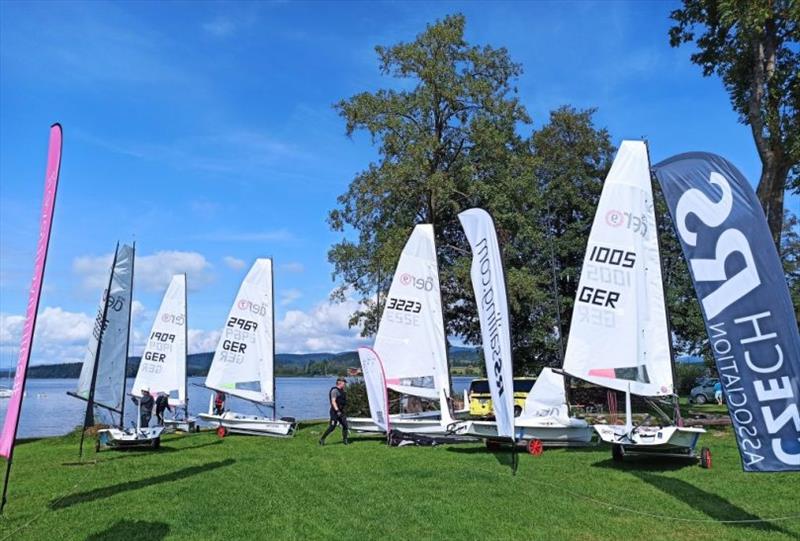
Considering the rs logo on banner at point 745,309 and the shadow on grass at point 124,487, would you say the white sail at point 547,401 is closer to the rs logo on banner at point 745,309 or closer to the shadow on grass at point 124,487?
the shadow on grass at point 124,487

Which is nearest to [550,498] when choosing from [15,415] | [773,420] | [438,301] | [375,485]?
[375,485]

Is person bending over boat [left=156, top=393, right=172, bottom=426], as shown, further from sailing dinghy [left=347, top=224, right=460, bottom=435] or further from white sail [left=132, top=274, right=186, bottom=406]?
sailing dinghy [left=347, top=224, right=460, bottom=435]

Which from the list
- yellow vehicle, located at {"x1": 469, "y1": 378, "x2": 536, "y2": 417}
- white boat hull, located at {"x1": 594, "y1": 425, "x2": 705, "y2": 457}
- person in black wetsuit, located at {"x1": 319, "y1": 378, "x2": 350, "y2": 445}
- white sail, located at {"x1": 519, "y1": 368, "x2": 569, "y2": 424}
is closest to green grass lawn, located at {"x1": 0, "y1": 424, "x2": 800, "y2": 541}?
white boat hull, located at {"x1": 594, "y1": 425, "x2": 705, "y2": 457}

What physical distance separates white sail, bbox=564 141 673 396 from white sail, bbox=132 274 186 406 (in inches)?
626

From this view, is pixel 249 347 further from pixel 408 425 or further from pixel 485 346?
pixel 485 346

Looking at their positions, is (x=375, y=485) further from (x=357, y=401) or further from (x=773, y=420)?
(x=357, y=401)

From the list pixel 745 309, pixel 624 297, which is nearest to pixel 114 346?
pixel 624 297

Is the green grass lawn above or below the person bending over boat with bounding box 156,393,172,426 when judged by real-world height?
below

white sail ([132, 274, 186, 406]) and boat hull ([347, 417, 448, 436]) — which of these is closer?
boat hull ([347, 417, 448, 436])

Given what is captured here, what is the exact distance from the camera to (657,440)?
34.3 feet

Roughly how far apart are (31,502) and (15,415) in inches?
109

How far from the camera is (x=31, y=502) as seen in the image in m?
8.89

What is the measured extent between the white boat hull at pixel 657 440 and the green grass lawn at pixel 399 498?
31 cm

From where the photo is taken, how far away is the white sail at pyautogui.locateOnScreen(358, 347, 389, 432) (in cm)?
1547
